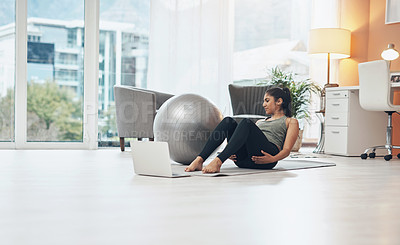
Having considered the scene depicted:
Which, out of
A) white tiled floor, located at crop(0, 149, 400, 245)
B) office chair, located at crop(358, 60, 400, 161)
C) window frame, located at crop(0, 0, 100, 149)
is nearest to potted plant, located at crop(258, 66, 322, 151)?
office chair, located at crop(358, 60, 400, 161)

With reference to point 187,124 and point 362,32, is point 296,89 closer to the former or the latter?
point 362,32

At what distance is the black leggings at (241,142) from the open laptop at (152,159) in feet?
0.89

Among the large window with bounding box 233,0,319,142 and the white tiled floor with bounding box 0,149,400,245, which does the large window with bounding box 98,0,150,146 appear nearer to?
the large window with bounding box 233,0,319,142

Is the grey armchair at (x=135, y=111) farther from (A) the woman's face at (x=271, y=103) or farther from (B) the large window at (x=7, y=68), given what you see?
(A) the woman's face at (x=271, y=103)

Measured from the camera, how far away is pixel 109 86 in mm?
5801

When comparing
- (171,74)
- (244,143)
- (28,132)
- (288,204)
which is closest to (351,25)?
(171,74)

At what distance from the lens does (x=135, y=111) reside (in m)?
5.02

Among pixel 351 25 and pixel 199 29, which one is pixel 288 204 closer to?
pixel 199 29

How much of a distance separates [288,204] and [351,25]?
477 cm

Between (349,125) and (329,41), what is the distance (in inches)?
44.4

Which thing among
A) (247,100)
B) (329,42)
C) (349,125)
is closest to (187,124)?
(247,100)

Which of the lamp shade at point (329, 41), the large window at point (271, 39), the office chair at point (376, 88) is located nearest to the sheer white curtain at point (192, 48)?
the large window at point (271, 39)

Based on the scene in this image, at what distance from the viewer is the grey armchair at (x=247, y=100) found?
213 inches

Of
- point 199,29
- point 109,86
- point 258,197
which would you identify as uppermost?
point 199,29
